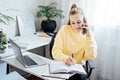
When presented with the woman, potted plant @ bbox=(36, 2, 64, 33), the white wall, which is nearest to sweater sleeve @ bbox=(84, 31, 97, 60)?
the woman

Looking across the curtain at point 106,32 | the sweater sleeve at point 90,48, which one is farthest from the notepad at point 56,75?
the curtain at point 106,32

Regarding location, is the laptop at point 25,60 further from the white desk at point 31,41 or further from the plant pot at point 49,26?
the plant pot at point 49,26

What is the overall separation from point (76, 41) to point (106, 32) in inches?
24.6

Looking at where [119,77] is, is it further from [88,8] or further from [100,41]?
[88,8]

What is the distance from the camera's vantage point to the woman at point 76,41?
1.79 meters

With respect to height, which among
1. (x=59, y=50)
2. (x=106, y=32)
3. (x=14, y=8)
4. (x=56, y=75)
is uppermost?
(x=14, y=8)

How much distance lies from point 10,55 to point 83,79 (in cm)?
76

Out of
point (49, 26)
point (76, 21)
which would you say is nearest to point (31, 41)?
point (49, 26)

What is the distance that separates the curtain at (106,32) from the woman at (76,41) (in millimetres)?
525

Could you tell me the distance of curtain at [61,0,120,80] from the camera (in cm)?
223

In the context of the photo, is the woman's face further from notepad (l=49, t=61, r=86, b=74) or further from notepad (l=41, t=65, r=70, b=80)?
notepad (l=41, t=65, r=70, b=80)

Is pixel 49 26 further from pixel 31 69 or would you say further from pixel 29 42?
pixel 31 69

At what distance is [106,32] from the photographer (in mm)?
2314

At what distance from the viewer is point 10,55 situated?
5.85 ft
